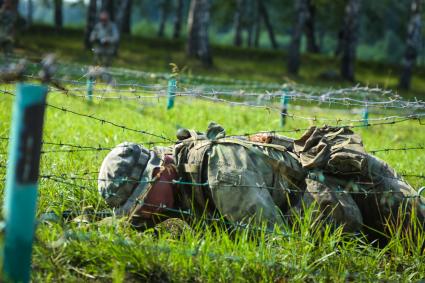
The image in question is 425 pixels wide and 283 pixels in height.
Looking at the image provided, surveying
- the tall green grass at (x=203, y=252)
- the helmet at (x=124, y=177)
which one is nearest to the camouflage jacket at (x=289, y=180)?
the tall green grass at (x=203, y=252)

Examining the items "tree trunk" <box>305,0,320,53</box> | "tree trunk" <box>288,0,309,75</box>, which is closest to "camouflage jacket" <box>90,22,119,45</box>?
"tree trunk" <box>288,0,309,75</box>

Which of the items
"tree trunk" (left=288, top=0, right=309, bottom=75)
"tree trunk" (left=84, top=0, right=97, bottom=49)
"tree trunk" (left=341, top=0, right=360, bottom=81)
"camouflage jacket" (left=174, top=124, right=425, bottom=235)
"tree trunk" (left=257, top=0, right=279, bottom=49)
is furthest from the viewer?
"tree trunk" (left=257, top=0, right=279, bottom=49)

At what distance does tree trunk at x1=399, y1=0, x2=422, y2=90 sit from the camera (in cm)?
2094

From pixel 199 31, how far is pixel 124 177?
752 inches

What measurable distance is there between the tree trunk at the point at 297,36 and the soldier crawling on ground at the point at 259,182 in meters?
18.8

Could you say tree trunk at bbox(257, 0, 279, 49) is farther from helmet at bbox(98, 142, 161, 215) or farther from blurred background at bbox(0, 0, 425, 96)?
helmet at bbox(98, 142, 161, 215)

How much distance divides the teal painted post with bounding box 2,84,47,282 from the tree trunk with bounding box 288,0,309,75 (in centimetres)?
2052

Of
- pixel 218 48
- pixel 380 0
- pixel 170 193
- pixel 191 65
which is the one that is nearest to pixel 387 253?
pixel 170 193

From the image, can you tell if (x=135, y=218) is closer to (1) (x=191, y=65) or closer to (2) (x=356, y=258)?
(2) (x=356, y=258)

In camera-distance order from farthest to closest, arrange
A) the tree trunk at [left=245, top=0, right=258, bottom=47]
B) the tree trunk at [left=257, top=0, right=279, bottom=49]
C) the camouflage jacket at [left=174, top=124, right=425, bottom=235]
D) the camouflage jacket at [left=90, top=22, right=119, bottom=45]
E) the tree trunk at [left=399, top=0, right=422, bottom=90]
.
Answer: the tree trunk at [left=245, top=0, right=258, bottom=47]
the tree trunk at [left=257, top=0, right=279, bottom=49]
the tree trunk at [left=399, top=0, right=422, bottom=90]
the camouflage jacket at [left=90, top=22, right=119, bottom=45]
the camouflage jacket at [left=174, top=124, right=425, bottom=235]

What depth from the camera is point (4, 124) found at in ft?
21.9

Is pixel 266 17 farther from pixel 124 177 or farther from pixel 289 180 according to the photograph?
pixel 124 177

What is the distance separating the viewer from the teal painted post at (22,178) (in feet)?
8.10

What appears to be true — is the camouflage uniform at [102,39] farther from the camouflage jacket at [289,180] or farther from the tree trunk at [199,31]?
the camouflage jacket at [289,180]
